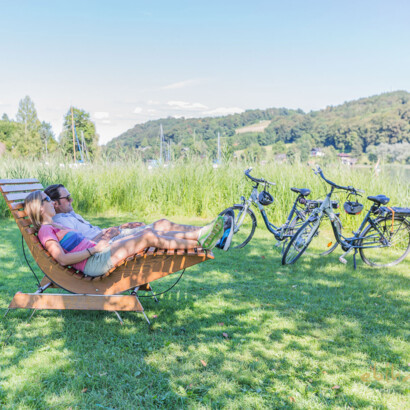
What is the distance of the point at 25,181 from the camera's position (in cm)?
414

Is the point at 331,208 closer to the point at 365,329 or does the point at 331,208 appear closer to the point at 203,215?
the point at 365,329

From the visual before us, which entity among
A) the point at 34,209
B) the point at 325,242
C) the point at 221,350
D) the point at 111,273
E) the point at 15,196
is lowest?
the point at 325,242

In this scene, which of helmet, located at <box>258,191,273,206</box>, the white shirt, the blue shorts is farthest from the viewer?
helmet, located at <box>258,191,273,206</box>

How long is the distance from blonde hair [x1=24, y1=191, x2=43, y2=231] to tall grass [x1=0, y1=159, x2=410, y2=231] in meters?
6.20

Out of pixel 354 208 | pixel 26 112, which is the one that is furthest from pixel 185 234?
pixel 26 112

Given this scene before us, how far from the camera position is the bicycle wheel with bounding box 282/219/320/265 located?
519cm

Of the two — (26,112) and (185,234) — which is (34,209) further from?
(26,112)

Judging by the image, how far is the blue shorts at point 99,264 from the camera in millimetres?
3203

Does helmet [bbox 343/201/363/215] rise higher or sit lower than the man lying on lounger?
lower

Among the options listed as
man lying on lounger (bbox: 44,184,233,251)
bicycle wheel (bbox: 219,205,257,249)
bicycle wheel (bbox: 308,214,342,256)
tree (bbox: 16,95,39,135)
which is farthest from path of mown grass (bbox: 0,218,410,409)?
tree (bbox: 16,95,39,135)

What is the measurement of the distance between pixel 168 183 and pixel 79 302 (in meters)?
7.10

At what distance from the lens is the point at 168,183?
10.2 m

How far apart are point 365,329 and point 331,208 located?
80.8 inches

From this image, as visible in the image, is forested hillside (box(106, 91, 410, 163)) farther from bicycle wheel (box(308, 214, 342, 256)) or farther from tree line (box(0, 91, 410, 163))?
bicycle wheel (box(308, 214, 342, 256))
